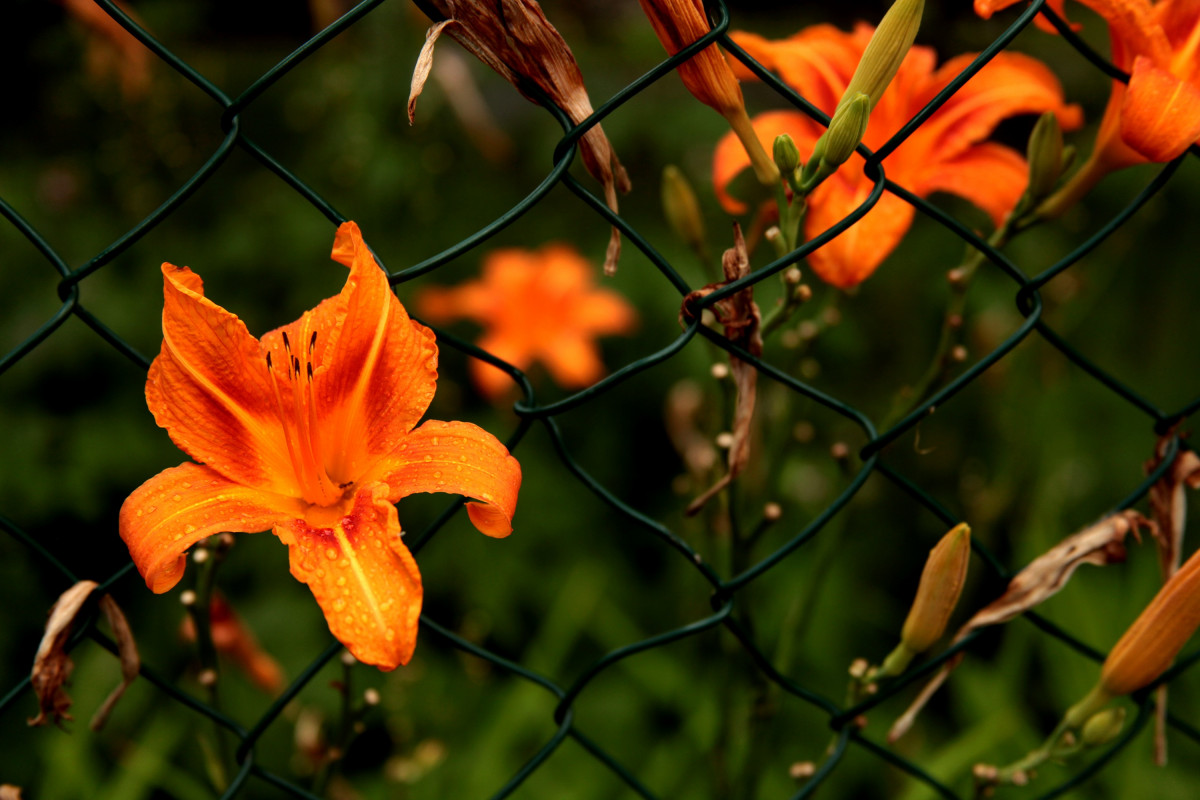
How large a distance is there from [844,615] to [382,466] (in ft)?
5.12

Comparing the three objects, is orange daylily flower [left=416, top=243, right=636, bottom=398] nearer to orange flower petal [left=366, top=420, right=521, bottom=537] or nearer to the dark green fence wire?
the dark green fence wire

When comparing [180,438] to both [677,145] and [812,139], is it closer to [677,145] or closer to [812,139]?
[812,139]

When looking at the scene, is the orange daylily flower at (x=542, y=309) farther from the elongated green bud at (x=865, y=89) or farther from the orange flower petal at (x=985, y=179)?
the elongated green bud at (x=865, y=89)

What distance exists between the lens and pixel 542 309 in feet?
7.16

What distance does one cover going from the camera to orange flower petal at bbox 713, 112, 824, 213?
2.65ft

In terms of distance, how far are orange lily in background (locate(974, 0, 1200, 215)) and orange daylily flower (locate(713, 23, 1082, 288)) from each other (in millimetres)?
70

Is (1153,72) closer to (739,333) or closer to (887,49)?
(887,49)

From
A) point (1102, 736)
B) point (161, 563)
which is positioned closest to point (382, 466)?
point (161, 563)

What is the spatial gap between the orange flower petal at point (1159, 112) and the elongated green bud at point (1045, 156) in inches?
2.3

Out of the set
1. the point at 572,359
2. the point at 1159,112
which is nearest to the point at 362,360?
the point at 1159,112

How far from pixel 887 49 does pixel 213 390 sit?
0.61 metres

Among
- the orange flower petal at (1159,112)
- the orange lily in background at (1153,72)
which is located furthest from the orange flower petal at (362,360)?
Result: the orange flower petal at (1159,112)

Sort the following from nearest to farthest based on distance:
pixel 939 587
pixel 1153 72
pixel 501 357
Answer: pixel 1153 72 < pixel 939 587 < pixel 501 357

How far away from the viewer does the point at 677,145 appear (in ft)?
6.95
